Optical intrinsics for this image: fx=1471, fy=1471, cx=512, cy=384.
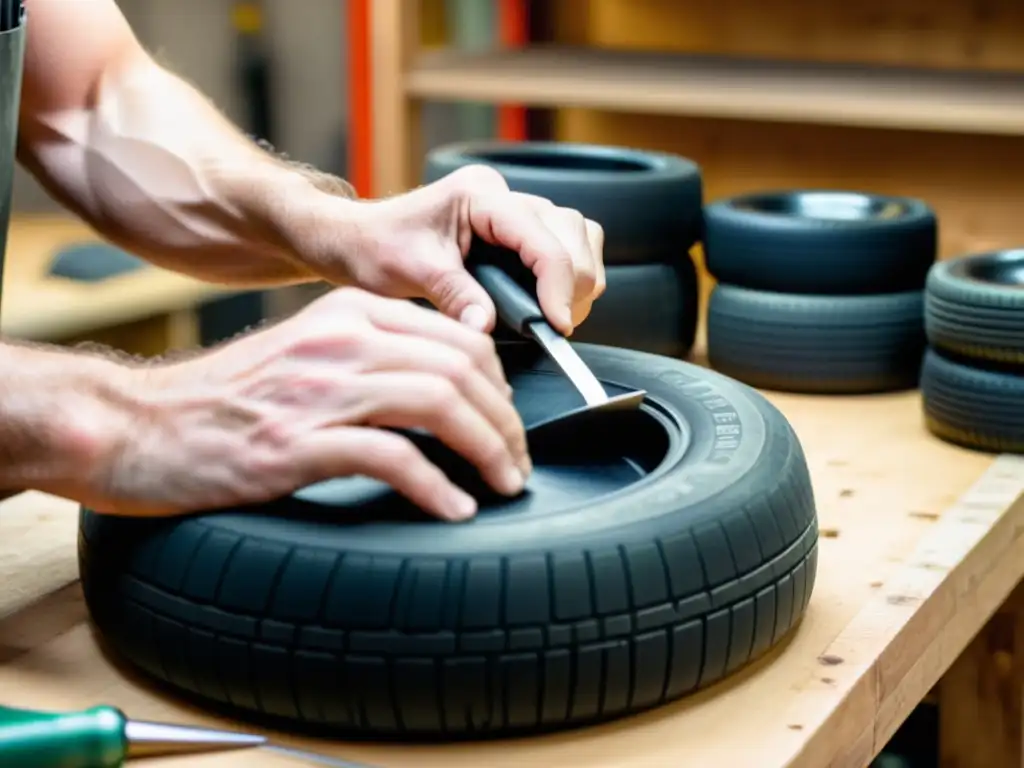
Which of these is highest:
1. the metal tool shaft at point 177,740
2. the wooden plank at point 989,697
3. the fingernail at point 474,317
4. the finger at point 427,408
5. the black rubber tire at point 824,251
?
the finger at point 427,408

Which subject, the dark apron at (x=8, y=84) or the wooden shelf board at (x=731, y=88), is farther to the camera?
the wooden shelf board at (x=731, y=88)

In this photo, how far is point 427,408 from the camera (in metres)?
0.77

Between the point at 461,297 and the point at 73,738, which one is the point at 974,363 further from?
the point at 73,738

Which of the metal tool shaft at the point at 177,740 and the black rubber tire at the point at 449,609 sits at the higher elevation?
the black rubber tire at the point at 449,609

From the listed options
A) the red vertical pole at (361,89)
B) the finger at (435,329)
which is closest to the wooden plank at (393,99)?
the red vertical pole at (361,89)

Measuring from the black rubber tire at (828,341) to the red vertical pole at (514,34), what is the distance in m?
0.97

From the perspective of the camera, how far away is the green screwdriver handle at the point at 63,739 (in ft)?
2.13

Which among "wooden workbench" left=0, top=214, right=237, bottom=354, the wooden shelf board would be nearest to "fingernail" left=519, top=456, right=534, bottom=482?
the wooden shelf board

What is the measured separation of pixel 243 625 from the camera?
75 centimetres

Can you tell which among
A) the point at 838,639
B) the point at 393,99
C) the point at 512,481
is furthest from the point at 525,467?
the point at 393,99

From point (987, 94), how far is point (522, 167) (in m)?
0.61

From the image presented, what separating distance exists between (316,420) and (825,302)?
78 centimetres

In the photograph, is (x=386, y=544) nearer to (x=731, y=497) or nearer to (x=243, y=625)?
(x=243, y=625)

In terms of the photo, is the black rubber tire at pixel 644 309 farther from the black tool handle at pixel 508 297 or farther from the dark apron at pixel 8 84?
the dark apron at pixel 8 84
